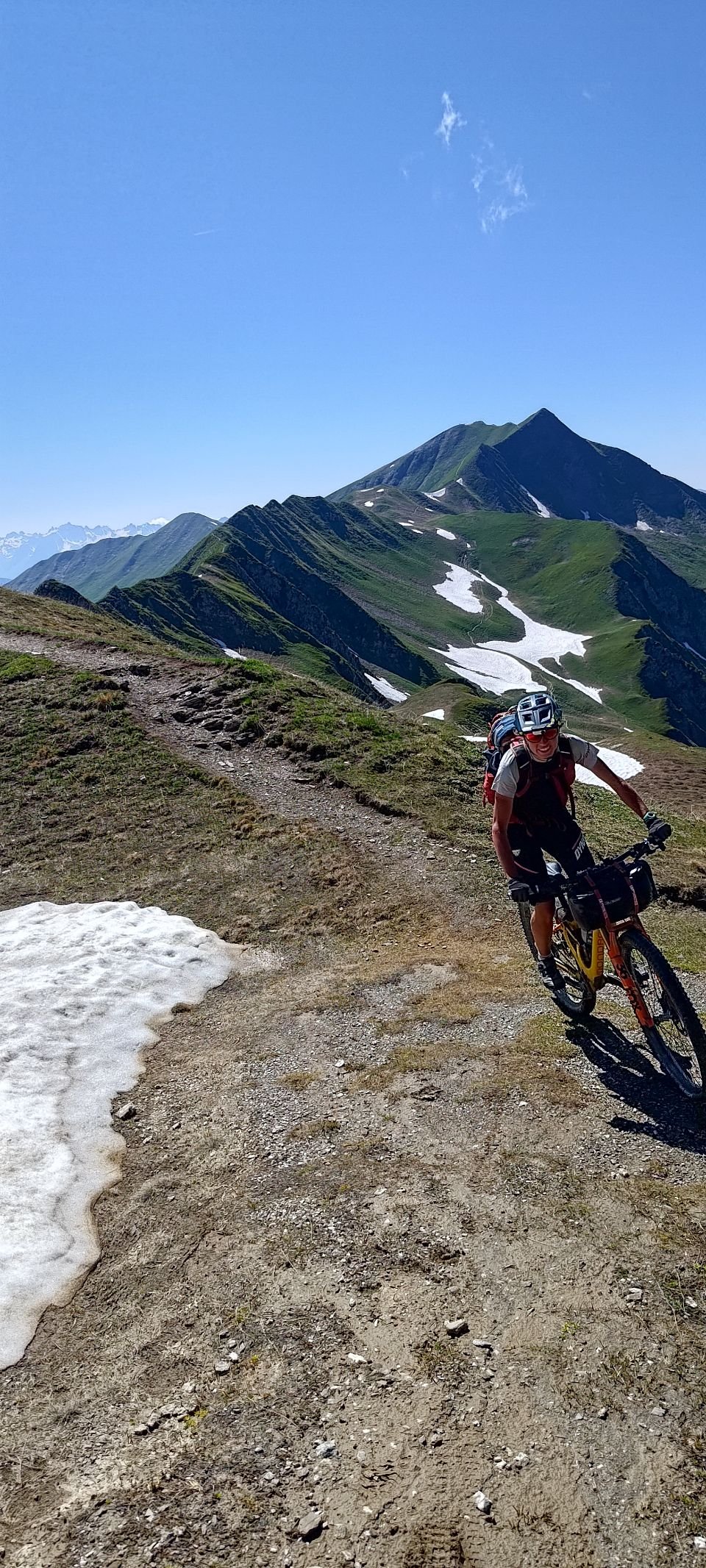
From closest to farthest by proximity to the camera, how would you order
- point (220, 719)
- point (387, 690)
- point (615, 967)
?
point (615, 967) → point (220, 719) → point (387, 690)

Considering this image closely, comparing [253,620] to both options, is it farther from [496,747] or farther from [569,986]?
[569,986]

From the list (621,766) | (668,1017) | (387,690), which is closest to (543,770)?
(668,1017)

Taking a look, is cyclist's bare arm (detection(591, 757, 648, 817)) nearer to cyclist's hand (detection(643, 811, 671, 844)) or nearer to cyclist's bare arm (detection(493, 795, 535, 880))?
cyclist's hand (detection(643, 811, 671, 844))

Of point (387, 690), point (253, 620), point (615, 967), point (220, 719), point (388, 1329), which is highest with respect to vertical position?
point (253, 620)

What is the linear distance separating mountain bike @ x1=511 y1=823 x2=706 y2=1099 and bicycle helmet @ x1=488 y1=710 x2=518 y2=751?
240 cm

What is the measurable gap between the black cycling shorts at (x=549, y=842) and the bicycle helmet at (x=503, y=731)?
4.07 ft

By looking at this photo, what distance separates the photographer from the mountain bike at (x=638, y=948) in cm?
826

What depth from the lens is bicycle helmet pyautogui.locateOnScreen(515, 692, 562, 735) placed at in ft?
32.3

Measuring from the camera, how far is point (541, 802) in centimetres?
1059

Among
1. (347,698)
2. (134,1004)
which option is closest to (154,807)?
(134,1004)

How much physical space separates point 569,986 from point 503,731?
12.4 ft

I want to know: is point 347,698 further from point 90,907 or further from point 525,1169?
point 525,1169

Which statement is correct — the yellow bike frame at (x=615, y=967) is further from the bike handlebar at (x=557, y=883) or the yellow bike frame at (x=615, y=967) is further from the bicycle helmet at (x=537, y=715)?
the bicycle helmet at (x=537, y=715)

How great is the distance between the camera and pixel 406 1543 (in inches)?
177
